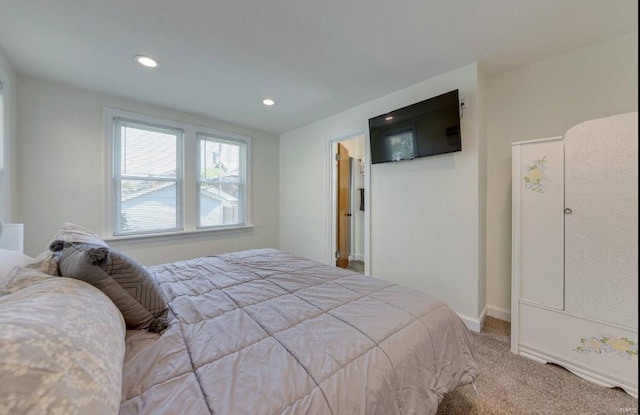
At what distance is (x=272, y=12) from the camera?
5.28 feet

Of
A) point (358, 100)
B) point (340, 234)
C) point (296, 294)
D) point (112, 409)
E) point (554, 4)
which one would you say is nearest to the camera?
point (112, 409)

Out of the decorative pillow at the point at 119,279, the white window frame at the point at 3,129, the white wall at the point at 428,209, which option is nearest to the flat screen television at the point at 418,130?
the white wall at the point at 428,209

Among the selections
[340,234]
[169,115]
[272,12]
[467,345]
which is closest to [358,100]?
[272,12]

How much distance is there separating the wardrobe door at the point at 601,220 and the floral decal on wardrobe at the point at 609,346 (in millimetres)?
119

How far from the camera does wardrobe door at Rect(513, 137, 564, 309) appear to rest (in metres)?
1.78

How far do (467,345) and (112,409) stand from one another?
60.0 inches

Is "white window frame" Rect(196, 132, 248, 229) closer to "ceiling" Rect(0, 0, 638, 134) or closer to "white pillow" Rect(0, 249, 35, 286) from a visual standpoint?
"ceiling" Rect(0, 0, 638, 134)

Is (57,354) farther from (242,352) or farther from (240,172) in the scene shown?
(240,172)

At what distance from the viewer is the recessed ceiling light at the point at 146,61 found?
2.08m

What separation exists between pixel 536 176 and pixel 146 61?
11.1ft

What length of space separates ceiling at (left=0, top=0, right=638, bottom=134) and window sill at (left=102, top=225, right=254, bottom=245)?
1689mm

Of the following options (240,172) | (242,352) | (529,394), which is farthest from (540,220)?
(240,172)

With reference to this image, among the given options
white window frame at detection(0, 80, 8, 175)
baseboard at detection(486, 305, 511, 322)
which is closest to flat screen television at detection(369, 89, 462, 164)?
baseboard at detection(486, 305, 511, 322)

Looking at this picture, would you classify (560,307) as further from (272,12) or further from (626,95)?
(272,12)
